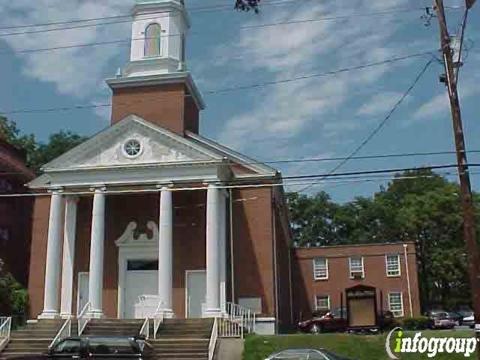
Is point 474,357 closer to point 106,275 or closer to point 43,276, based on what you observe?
point 106,275

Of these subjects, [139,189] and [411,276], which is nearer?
[139,189]

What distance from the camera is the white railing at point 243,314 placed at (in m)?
30.3

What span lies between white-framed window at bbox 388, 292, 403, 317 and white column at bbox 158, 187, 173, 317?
857 inches

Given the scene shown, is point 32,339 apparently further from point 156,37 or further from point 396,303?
point 396,303

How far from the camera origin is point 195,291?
3288cm

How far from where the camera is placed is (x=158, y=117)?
1437 inches

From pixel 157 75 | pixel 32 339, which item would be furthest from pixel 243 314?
pixel 157 75

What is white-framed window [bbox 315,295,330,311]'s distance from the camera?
47.3 metres

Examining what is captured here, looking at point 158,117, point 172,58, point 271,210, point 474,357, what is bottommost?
point 474,357

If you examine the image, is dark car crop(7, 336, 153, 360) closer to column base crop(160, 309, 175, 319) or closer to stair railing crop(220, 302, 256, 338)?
stair railing crop(220, 302, 256, 338)

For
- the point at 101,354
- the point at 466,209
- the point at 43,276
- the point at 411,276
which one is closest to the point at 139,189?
the point at 43,276

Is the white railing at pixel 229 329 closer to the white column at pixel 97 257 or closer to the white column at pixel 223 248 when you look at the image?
the white column at pixel 223 248

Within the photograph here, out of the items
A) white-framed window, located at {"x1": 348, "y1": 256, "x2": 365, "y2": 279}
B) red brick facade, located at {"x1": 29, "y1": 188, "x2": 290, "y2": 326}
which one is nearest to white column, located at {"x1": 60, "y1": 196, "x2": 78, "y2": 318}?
red brick facade, located at {"x1": 29, "y1": 188, "x2": 290, "y2": 326}

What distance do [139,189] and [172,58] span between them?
929cm
